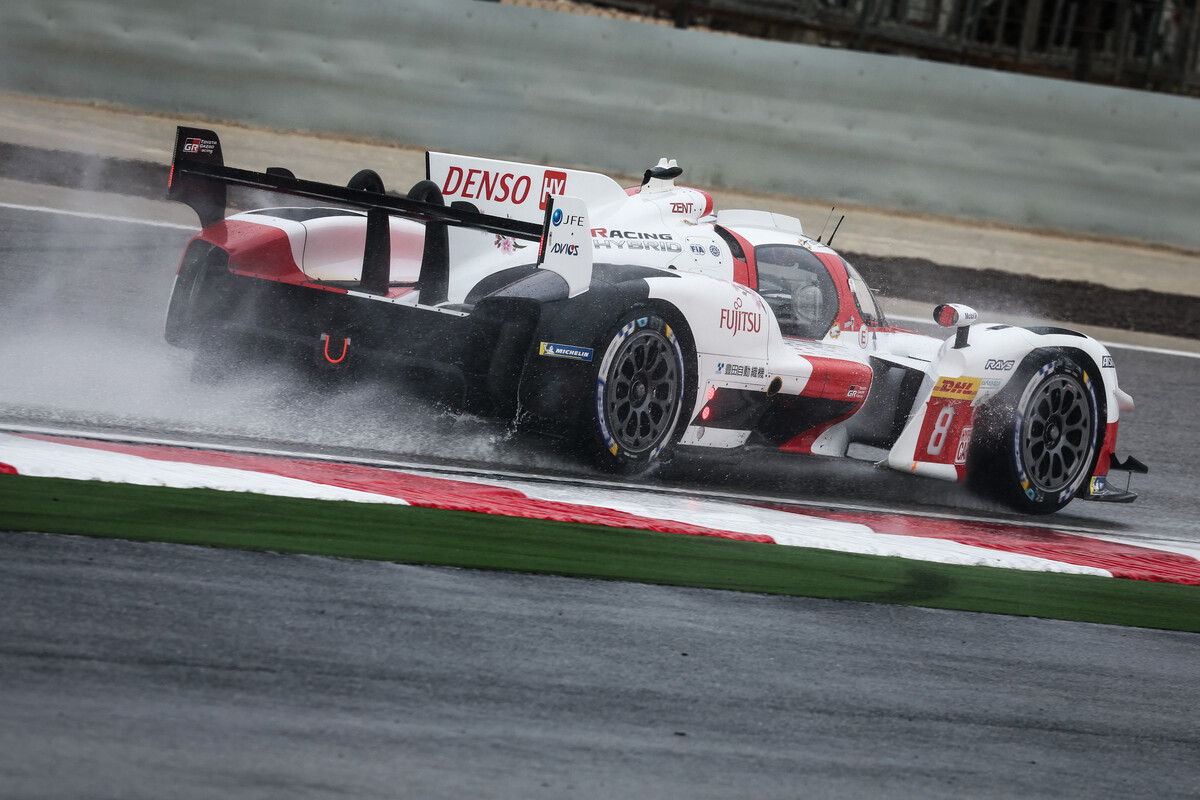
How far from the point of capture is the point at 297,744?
3.17 meters

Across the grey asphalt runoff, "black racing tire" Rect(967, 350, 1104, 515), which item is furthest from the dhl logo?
the grey asphalt runoff

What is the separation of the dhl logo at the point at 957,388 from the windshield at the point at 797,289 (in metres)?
0.59

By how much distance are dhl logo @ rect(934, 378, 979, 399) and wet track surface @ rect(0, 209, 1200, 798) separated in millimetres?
2025

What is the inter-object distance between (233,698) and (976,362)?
4.69 m

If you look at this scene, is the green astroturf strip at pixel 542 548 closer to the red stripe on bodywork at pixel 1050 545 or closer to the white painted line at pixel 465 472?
the red stripe on bodywork at pixel 1050 545

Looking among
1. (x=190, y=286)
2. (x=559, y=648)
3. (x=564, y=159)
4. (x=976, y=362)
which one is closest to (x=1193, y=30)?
(x=564, y=159)

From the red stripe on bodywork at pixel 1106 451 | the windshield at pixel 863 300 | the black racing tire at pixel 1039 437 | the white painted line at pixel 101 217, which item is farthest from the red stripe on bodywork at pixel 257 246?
the white painted line at pixel 101 217

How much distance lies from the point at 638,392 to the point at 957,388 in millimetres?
1756

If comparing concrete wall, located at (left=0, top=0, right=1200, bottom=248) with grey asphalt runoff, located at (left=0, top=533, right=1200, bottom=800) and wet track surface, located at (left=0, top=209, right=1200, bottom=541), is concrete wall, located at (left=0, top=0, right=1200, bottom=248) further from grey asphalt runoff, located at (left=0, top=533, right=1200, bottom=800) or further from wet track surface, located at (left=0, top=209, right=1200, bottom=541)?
grey asphalt runoff, located at (left=0, top=533, right=1200, bottom=800)

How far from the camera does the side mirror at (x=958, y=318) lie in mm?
7113

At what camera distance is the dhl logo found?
7.11 m

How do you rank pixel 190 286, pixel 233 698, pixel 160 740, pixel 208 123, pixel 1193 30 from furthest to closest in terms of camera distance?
1. pixel 1193 30
2. pixel 208 123
3. pixel 190 286
4. pixel 233 698
5. pixel 160 740

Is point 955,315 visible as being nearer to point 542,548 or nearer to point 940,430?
point 940,430

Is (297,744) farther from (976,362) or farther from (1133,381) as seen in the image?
(1133,381)
